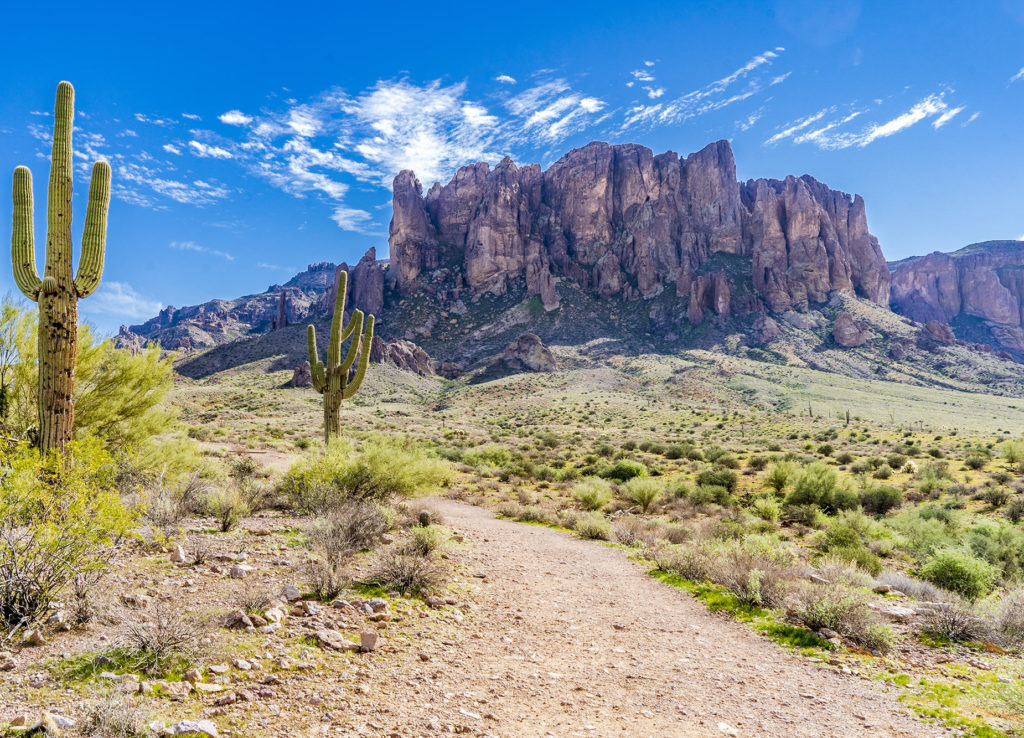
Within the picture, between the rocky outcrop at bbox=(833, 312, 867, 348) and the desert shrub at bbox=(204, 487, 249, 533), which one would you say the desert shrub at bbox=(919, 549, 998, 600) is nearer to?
the desert shrub at bbox=(204, 487, 249, 533)

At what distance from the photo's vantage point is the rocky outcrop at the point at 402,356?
294ft

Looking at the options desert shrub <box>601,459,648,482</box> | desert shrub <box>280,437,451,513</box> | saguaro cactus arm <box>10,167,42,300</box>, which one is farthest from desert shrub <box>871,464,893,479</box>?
saguaro cactus arm <box>10,167,42,300</box>

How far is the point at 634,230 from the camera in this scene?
13050 centimetres

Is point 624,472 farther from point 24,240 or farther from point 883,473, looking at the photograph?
point 24,240

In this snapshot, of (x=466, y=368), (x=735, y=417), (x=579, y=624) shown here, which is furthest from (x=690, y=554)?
(x=466, y=368)

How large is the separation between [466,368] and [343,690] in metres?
96.9

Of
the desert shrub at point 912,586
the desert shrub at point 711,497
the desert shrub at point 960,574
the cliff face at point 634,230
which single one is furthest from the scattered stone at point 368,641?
the cliff face at point 634,230

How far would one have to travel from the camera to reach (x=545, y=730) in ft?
13.9

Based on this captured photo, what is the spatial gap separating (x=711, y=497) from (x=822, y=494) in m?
3.59

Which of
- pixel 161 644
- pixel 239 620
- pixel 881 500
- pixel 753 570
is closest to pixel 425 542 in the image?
pixel 239 620

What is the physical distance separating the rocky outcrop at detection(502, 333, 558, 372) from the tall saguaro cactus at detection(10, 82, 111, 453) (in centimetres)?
7933

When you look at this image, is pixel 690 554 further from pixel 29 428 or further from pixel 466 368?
pixel 466 368

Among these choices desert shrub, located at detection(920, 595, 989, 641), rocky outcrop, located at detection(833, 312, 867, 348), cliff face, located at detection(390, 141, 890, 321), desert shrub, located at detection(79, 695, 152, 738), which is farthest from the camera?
cliff face, located at detection(390, 141, 890, 321)

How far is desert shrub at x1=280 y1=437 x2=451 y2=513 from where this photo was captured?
36.8 ft
